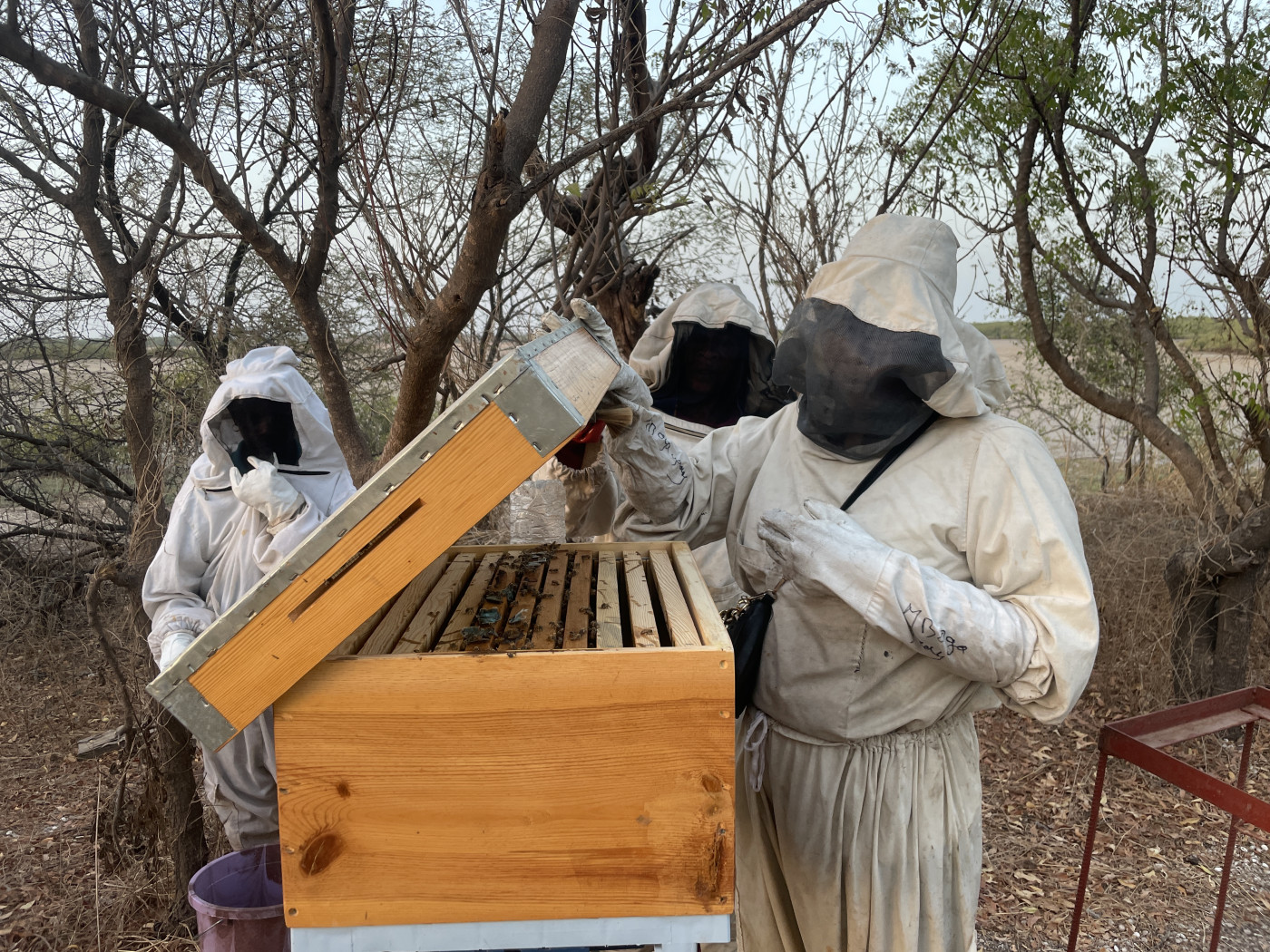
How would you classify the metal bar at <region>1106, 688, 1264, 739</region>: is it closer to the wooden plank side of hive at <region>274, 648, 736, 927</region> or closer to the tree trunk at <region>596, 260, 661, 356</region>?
the wooden plank side of hive at <region>274, 648, 736, 927</region>

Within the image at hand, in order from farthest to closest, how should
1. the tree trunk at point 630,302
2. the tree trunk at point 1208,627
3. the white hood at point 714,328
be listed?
the tree trunk at point 1208,627, the tree trunk at point 630,302, the white hood at point 714,328

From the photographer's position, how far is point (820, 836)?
1.86 m

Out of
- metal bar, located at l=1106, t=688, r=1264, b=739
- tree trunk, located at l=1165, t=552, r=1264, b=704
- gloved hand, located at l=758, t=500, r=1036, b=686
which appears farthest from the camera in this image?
tree trunk, located at l=1165, t=552, r=1264, b=704

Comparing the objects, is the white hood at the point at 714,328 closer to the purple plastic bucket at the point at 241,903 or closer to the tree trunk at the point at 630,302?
the tree trunk at the point at 630,302

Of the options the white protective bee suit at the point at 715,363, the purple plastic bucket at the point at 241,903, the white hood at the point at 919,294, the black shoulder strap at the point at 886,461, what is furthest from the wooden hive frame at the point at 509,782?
the white protective bee suit at the point at 715,363

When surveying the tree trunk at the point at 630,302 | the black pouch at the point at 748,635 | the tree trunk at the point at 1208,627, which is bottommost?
the tree trunk at the point at 1208,627

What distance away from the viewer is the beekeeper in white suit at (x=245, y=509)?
2.56 metres

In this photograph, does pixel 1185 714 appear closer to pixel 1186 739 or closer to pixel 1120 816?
pixel 1186 739

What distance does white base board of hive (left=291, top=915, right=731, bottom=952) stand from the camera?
1199 millimetres

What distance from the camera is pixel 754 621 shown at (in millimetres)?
1801

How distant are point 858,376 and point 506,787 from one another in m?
1.06

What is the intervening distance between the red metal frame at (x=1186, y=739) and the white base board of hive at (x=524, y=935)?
4.07 ft

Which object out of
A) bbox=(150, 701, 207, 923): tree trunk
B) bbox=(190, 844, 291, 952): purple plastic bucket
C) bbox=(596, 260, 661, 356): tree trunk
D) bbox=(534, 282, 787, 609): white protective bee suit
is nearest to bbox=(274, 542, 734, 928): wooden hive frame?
bbox=(190, 844, 291, 952): purple plastic bucket

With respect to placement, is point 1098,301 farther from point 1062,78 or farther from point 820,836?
point 820,836
